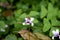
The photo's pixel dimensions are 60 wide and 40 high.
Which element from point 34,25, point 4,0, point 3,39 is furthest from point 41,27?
point 4,0

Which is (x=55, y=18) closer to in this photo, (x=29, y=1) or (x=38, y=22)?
(x=38, y=22)

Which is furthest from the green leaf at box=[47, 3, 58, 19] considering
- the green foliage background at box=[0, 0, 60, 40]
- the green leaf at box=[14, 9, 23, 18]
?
the green leaf at box=[14, 9, 23, 18]

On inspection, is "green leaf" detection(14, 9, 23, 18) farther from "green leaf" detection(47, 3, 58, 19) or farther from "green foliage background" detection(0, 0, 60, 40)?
"green leaf" detection(47, 3, 58, 19)

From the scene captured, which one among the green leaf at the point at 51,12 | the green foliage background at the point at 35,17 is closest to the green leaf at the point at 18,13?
the green foliage background at the point at 35,17

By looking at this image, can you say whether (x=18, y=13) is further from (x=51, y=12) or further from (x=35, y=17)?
(x=51, y=12)

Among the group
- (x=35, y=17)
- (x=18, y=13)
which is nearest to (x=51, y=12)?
(x=35, y=17)

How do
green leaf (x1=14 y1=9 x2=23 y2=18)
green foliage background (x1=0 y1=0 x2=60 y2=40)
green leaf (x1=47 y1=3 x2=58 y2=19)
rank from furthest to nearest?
green leaf (x1=14 y1=9 x2=23 y2=18) < green leaf (x1=47 y1=3 x2=58 y2=19) < green foliage background (x1=0 y1=0 x2=60 y2=40)

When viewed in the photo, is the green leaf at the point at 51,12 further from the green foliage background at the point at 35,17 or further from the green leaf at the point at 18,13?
the green leaf at the point at 18,13

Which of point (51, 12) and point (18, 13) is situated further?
point (18, 13)

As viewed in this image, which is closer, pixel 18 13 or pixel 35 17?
pixel 35 17
